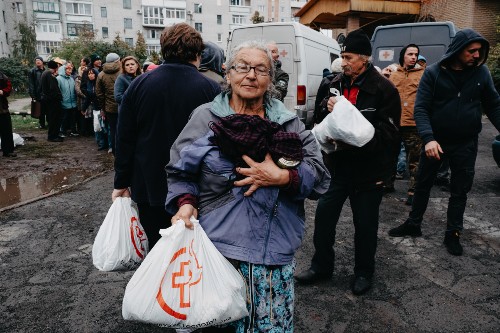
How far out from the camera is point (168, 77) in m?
2.55

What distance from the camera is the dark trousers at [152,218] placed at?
109 inches

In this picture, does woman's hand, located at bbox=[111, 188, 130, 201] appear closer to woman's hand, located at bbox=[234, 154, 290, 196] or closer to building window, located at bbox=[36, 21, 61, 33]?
woman's hand, located at bbox=[234, 154, 290, 196]

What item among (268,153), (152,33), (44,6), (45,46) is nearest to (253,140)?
(268,153)

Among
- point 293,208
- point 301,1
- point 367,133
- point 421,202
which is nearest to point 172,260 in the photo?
point 293,208

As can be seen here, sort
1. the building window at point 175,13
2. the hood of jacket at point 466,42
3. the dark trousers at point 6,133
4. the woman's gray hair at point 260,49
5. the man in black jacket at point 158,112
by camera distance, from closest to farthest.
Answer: the woman's gray hair at point 260,49 → the man in black jacket at point 158,112 → the hood of jacket at point 466,42 → the dark trousers at point 6,133 → the building window at point 175,13

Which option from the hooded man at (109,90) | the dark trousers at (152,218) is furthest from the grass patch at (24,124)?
the dark trousers at (152,218)

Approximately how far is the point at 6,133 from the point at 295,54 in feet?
20.9

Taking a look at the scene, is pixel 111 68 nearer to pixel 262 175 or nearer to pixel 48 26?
pixel 262 175

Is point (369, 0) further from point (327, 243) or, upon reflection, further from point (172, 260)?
point (172, 260)

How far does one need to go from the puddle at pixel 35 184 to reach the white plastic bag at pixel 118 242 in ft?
13.1

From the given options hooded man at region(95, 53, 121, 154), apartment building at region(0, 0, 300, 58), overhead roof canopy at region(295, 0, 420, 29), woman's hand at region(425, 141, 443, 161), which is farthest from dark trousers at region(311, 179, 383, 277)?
apartment building at region(0, 0, 300, 58)

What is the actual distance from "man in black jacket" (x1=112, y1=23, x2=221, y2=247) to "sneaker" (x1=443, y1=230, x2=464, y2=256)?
2843mm

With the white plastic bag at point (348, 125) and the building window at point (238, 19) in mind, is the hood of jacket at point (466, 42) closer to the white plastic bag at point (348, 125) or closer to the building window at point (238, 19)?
the white plastic bag at point (348, 125)

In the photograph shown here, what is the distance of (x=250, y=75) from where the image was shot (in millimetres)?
1844
